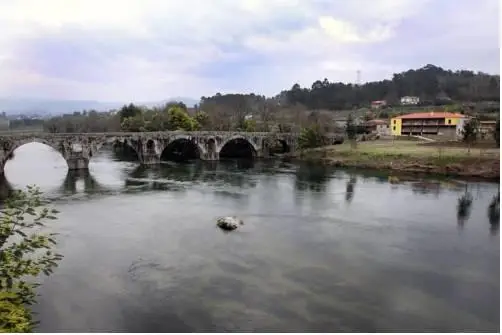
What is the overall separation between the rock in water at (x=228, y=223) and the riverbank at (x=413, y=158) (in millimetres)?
28303

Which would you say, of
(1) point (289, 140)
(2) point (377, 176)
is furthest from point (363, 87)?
(2) point (377, 176)

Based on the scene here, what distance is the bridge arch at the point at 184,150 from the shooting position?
203 ft

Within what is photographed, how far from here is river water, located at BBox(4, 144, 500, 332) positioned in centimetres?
1584

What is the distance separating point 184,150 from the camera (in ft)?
229

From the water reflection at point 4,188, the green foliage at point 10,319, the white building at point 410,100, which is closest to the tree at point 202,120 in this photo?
the water reflection at point 4,188

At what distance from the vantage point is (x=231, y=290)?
17828 millimetres

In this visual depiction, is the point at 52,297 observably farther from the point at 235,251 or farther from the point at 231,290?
the point at 235,251

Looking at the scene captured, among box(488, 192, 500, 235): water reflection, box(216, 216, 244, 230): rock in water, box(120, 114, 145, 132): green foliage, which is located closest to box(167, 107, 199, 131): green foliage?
box(120, 114, 145, 132): green foliage

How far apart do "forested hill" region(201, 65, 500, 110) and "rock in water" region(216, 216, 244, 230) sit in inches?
3969

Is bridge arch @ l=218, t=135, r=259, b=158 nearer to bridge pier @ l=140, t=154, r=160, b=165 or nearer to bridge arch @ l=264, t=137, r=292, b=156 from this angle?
bridge arch @ l=264, t=137, r=292, b=156

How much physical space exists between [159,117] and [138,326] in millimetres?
59795

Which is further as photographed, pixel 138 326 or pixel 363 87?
pixel 363 87

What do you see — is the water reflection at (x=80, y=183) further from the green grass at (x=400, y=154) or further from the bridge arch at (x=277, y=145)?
the green grass at (x=400, y=154)

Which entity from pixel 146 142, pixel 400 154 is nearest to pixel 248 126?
pixel 146 142
